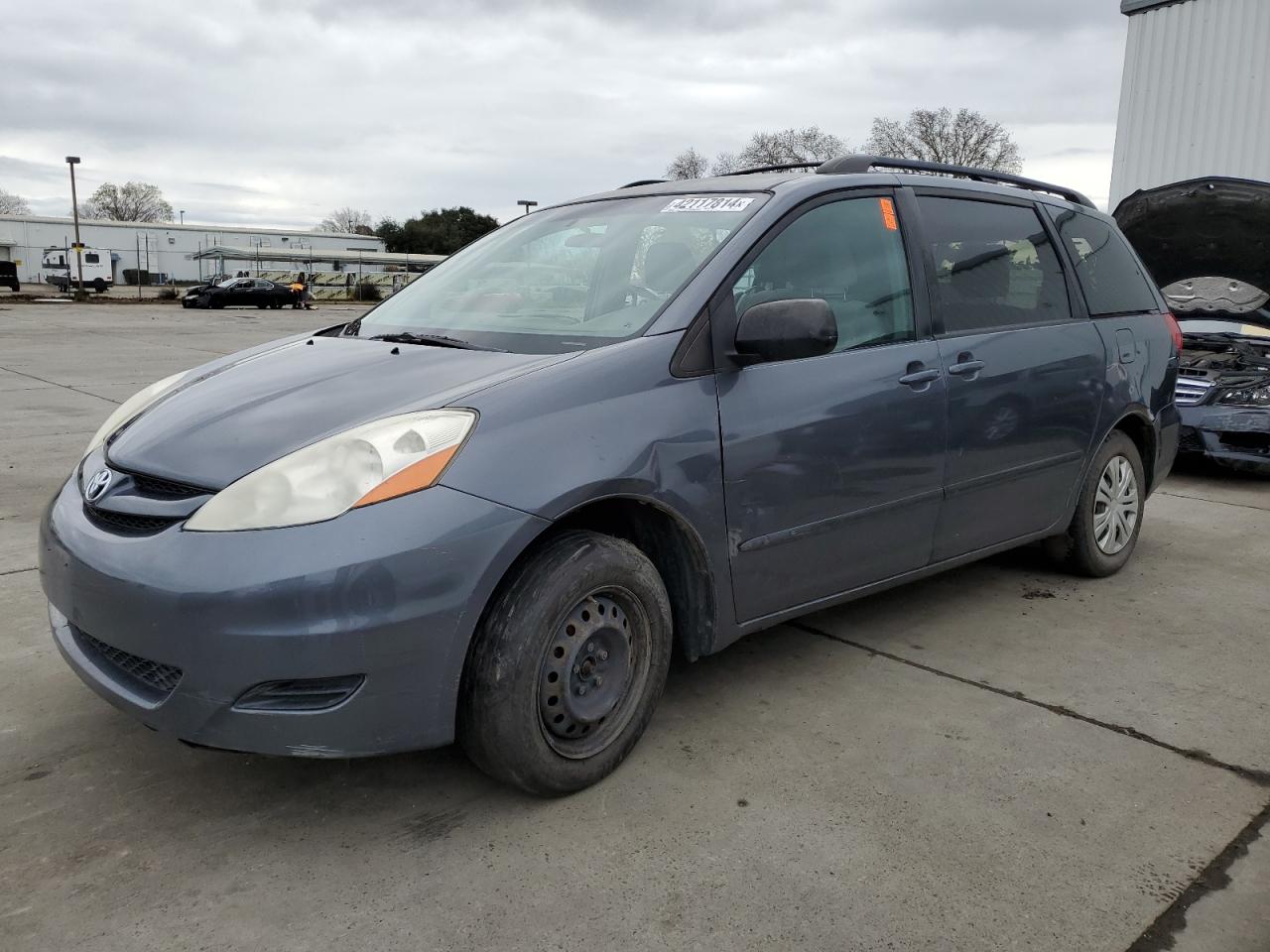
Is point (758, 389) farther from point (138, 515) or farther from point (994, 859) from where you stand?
point (138, 515)

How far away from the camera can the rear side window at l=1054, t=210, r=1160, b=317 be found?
4.40m

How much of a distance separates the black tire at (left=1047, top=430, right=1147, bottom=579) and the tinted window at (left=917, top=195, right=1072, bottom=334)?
2.25ft

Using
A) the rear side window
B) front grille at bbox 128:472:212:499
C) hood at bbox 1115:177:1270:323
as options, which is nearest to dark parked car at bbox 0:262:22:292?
hood at bbox 1115:177:1270:323

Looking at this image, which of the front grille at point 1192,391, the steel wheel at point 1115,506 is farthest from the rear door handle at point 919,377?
the front grille at point 1192,391

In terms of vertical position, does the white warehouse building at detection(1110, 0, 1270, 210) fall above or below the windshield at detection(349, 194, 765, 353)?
above

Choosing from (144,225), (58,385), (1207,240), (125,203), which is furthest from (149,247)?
(1207,240)

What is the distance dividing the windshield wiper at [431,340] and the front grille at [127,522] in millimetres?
962

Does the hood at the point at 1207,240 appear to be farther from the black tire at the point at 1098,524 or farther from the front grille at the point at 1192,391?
the black tire at the point at 1098,524

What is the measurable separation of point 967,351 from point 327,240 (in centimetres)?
7821

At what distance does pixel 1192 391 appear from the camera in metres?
6.99

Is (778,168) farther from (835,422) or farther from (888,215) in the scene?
(835,422)

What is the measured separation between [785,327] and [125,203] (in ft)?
325

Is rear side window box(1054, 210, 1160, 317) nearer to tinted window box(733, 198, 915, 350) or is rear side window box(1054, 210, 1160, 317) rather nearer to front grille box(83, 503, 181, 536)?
tinted window box(733, 198, 915, 350)

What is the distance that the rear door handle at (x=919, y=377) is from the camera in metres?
3.40
